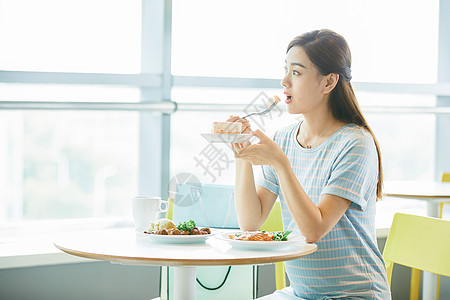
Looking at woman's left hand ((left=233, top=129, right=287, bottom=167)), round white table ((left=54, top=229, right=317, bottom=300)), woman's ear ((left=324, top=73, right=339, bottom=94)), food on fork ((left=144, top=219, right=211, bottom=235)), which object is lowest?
round white table ((left=54, top=229, right=317, bottom=300))

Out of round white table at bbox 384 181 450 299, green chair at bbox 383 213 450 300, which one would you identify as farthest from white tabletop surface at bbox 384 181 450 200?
green chair at bbox 383 213 450 300

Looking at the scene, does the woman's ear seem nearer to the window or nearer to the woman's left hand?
the woman's left hand

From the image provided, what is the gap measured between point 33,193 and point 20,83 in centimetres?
53

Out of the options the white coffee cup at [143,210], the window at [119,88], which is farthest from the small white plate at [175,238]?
the window at [119,88]

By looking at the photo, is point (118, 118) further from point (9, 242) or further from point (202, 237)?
point (202, 237)

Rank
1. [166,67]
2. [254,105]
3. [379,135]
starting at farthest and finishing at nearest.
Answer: [379,135], [254,105], [166,67]

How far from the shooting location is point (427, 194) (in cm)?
256

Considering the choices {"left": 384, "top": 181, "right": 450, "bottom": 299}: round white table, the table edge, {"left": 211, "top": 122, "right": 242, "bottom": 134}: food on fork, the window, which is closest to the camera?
the table edge

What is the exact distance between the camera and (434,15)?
3824 millimetres

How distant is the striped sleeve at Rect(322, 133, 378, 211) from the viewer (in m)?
1.59

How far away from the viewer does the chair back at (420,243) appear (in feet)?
6.11

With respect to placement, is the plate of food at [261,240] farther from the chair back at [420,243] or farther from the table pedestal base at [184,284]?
the chair back at [420,243]

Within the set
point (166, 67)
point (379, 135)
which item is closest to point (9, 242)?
point (166, 67)

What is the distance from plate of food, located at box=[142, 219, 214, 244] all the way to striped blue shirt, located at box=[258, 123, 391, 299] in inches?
A: 13.4
